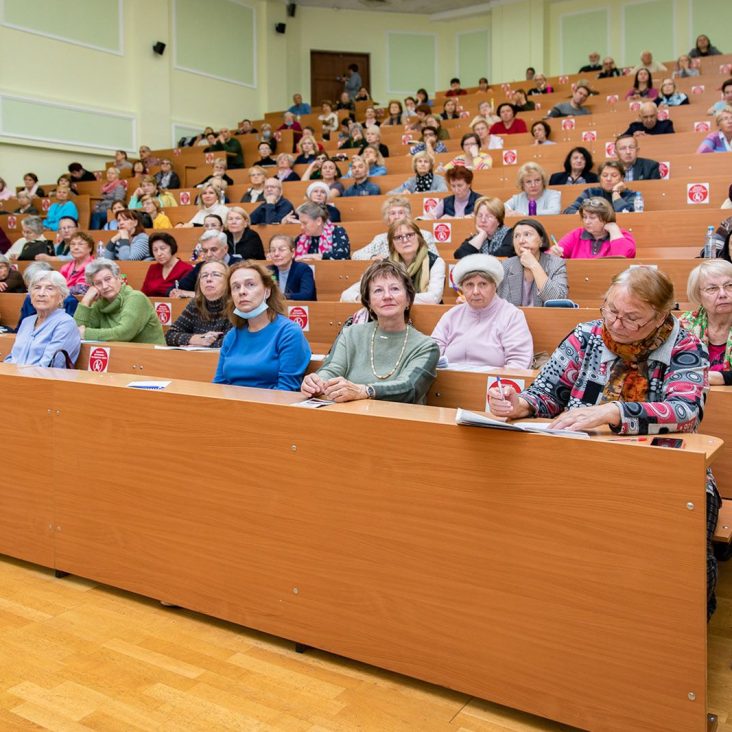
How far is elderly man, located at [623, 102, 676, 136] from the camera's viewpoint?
562 centimetres

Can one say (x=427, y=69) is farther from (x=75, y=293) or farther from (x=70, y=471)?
(x=70, y=471)

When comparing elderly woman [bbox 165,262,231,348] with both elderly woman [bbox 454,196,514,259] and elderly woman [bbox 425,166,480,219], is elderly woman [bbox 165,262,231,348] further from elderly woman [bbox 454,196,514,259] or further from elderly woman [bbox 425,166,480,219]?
elderly woman [bbox 425,166,480,219]

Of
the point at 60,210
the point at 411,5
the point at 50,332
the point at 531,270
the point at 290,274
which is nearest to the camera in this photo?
the point at 50,332

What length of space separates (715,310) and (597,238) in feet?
4.79

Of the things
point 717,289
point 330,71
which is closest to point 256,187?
point 717,289

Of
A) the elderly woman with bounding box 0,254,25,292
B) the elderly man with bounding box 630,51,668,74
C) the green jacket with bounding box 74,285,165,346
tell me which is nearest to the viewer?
the green jacket with bounding box 74,285,165,346

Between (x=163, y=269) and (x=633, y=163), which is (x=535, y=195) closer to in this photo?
(x=633, y=163)

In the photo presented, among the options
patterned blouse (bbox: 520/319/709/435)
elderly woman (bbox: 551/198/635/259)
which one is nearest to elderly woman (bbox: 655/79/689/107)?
elderly woman (bbox: 551/198/635/259)

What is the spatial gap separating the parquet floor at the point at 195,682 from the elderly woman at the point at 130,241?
345 centimetres

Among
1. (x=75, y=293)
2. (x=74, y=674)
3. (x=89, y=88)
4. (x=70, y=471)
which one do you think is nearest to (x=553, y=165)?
(x=75, y=293)

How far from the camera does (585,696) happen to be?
4.46 feet

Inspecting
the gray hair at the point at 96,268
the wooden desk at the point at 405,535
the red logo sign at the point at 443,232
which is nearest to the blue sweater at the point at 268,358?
the wooden desk at the point at 405,535

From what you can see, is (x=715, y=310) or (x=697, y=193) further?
(x=697, y=193)

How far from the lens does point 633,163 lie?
182 inches
